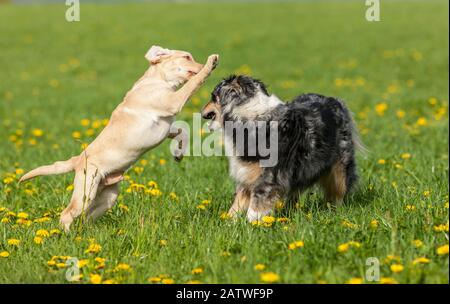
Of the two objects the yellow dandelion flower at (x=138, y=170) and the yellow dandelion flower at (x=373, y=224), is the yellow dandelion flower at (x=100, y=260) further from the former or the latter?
the yellow dandelion flower at (x=138, y=170)

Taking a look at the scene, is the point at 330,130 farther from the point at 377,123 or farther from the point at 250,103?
the point at 377,123

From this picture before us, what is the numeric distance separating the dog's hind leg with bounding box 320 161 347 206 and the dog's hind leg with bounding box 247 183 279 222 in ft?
3.07

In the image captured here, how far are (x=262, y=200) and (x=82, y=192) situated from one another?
1377mm

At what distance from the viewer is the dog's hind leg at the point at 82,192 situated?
486 centimetres

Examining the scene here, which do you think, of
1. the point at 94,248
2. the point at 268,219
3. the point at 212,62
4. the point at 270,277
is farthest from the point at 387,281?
the point at 212,62

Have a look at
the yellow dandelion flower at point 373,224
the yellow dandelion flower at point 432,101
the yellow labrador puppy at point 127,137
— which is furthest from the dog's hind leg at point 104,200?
the yellow dandelion flower at point 432,101

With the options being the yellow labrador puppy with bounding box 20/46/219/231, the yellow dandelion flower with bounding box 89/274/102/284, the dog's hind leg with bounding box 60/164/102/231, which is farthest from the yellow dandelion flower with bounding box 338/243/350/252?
the dog's hind leg with bounding box 60/164/102/231

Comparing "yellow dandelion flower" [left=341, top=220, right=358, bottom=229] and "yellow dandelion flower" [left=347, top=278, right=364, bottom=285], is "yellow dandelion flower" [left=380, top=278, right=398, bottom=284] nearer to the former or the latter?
"yellow dandelion flower" [left=347, top=278, right=364, bottom=285]

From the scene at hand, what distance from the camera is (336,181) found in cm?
585

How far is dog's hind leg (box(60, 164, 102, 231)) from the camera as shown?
4.86m

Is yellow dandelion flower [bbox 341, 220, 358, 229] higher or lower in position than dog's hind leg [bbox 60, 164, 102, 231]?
lower

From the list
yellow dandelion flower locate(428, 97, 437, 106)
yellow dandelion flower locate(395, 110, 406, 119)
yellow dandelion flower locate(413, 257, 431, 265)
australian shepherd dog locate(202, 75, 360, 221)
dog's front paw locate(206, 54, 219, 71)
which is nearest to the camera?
yellow dandelion flower locate(413, 257, 431, 265)

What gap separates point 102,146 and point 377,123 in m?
6.35

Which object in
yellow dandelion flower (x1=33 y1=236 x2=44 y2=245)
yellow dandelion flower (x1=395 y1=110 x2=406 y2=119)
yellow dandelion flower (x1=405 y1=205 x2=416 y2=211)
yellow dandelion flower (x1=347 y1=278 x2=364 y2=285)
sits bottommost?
yellow dandelion flower (x1=33 y1=236 x2=44 y2=245)
